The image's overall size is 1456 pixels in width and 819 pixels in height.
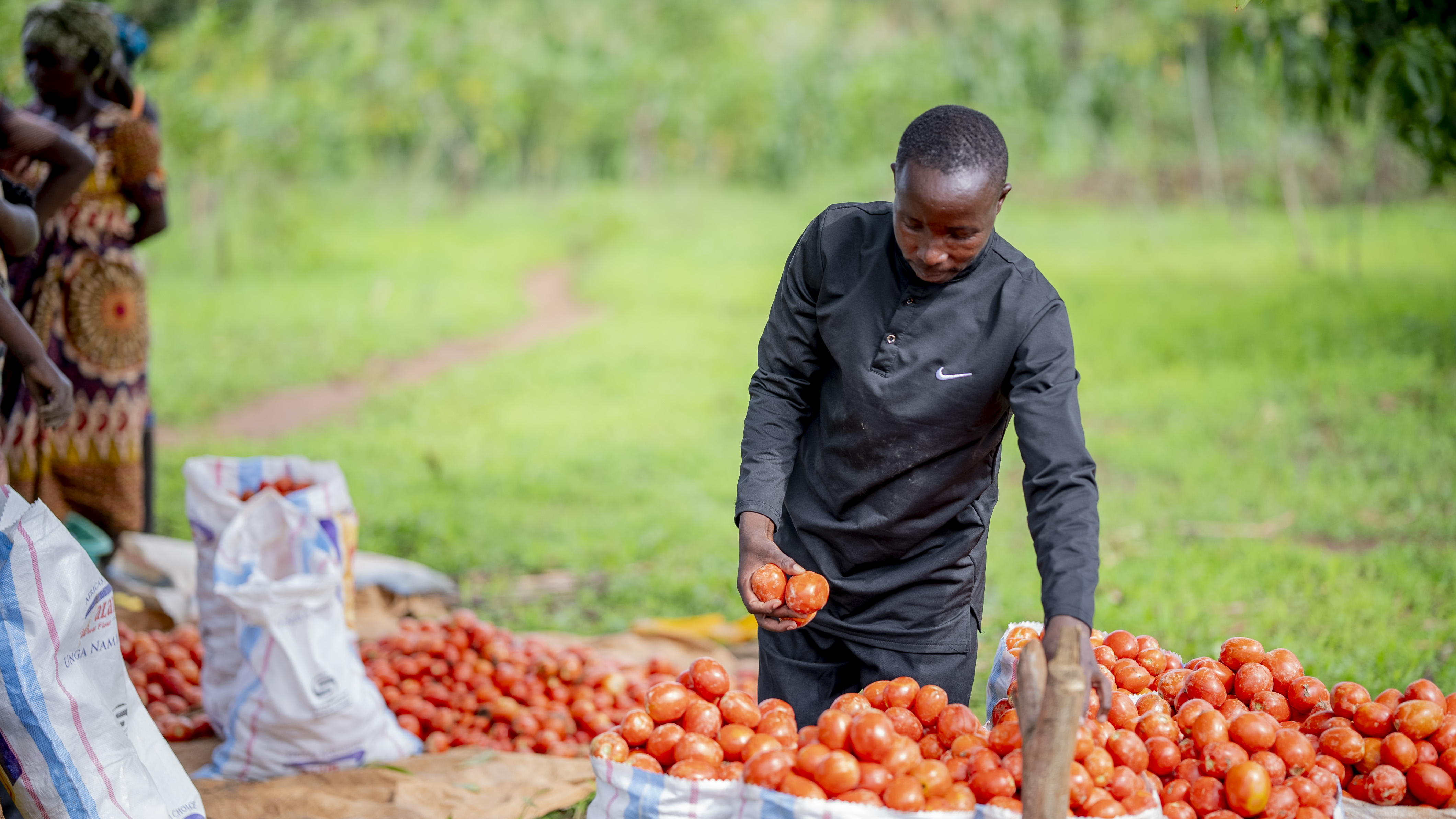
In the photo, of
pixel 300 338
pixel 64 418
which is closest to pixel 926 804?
pixel 64 418

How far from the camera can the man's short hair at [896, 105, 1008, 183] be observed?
2.12 metres

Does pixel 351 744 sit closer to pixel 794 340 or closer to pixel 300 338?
pixel 794 340

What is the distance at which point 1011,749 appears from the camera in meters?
2.11

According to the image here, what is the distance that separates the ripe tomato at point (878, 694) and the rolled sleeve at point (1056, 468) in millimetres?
414

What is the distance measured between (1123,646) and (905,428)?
2.72 ft

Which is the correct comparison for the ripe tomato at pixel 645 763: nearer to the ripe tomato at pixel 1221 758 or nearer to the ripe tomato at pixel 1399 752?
the ripe tomato at pixel 1221 758

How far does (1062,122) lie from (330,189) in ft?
47.9

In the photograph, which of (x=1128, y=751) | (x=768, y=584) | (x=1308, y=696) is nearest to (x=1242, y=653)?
(x=1308, y=696)

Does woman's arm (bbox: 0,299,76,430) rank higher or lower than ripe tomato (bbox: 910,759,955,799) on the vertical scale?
higher

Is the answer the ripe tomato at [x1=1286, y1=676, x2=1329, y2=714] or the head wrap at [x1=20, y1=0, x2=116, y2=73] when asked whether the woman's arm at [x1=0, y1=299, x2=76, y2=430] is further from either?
the ripe tomato at [x1=1286, y1=676, x2=1329, y2=714]

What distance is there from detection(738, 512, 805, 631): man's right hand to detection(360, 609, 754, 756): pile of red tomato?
1.48 meters

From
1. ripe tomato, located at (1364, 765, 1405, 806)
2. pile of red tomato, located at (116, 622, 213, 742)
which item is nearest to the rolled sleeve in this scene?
ripe tomato, located at (1364, 765, 1405, 806)

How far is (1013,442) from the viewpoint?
8.71 meters

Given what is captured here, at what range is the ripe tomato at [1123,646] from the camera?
2701 mm
